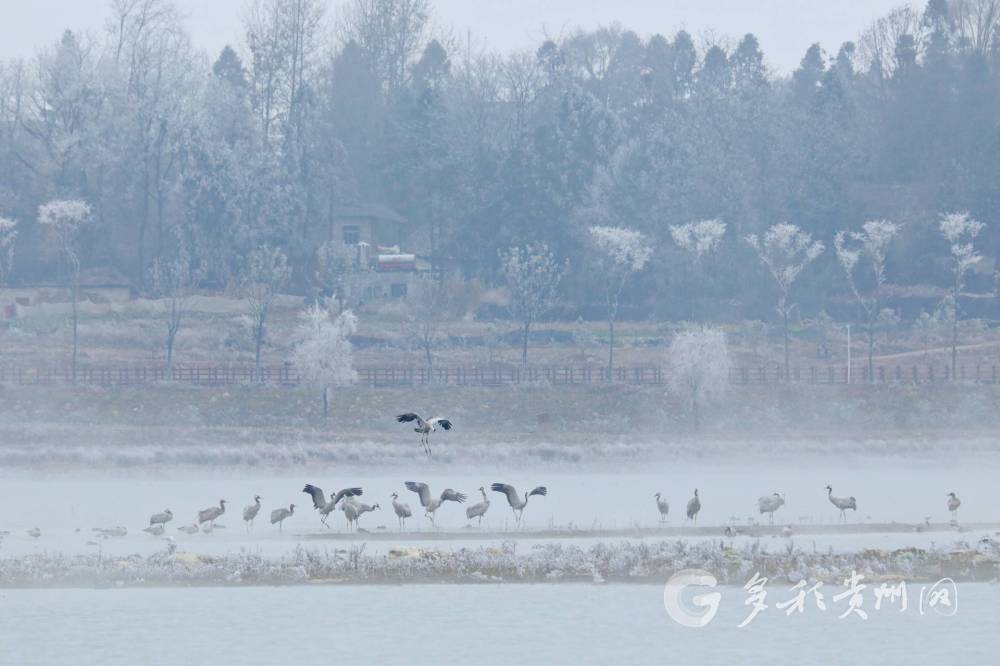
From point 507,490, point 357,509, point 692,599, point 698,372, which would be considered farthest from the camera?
point 698,372

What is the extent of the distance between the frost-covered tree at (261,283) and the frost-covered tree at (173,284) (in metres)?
2.99

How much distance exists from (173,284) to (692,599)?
203 feet

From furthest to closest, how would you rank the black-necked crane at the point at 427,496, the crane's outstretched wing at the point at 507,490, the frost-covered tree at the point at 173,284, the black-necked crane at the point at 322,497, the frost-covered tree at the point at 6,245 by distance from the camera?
1. the frost-covered tree at the point at 6,245
2. the frost-covered tree at the point at 173,284
3. the black-necked crane at the point at 427,496
4. the black-necked crane at the point at 322,497
5. the crane's outstretched wing at the point at 507,490

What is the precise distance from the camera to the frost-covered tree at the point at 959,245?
92.5 metres

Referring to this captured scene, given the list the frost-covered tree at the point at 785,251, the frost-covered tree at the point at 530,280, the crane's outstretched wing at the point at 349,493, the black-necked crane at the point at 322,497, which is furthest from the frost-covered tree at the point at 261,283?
the crane's outstretched wing at the point at 349,493

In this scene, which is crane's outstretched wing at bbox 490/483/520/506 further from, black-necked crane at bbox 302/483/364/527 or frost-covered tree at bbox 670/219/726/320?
frost-covered tree at bbox 670/219/726/320

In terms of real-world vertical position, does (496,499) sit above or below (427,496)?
below

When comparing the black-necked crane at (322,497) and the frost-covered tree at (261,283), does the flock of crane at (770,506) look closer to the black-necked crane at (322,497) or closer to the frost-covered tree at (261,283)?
the black-necked crane at (322,497)

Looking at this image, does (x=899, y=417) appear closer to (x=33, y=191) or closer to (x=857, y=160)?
(x=857, y=160)

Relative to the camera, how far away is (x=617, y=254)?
318ft

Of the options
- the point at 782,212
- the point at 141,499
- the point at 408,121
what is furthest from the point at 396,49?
the point at 141,499

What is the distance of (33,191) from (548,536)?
7348 centimetres

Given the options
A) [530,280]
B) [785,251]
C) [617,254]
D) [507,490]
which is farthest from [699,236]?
[507,490]

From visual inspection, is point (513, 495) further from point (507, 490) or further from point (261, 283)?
point (261, 283)
